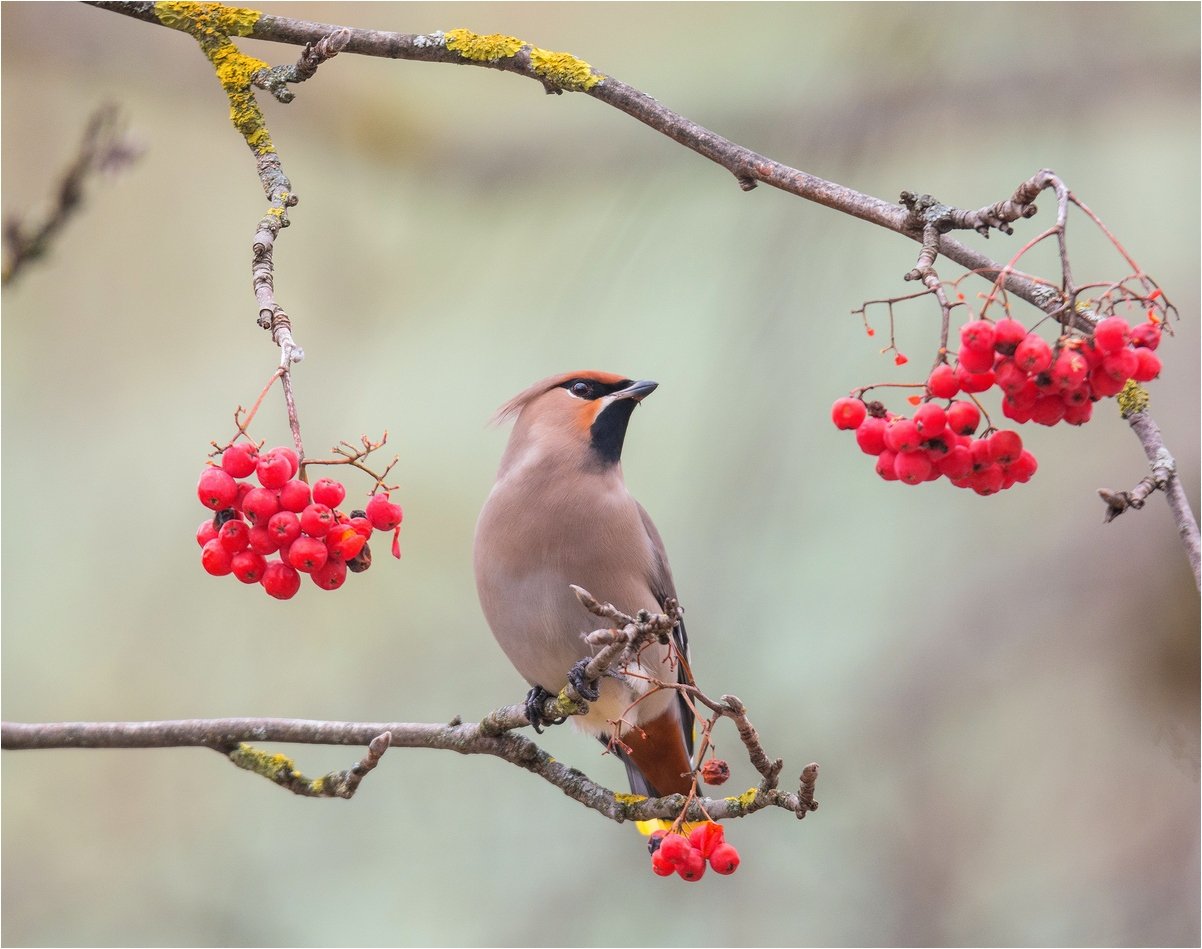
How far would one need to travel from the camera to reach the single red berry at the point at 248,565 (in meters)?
1.80

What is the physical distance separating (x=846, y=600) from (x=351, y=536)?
3094 millimetres

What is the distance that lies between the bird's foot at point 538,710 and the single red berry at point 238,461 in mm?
699

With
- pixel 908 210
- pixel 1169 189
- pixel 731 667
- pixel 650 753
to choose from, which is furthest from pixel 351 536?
pixel 1169 189

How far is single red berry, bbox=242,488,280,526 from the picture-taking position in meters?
1.76

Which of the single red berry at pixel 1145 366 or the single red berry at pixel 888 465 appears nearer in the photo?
the single red berry at pixel 1145 366

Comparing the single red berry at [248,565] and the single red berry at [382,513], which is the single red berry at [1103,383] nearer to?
the single red berry at [382,513]

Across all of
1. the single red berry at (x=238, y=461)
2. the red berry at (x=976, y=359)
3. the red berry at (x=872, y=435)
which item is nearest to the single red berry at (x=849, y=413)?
the red berry at (x=872, y=435)

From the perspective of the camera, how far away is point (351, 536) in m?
1.77

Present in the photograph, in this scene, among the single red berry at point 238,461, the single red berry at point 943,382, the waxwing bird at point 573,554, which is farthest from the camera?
the waxwing bird at point 573,554

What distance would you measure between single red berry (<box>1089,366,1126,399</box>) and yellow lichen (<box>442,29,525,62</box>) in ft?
3.49

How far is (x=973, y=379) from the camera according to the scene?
65.1 inches

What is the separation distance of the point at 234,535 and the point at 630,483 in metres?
3.16

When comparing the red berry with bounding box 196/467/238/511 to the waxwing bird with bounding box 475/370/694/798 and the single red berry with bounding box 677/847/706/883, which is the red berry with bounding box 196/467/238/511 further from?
the waxwing bird with bounding box 475/370/694/798

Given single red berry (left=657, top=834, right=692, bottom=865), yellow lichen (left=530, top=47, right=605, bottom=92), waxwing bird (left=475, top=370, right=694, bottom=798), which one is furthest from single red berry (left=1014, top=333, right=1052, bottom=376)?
waxwing bird (left=475, top=370, right=694, bottom=798)
